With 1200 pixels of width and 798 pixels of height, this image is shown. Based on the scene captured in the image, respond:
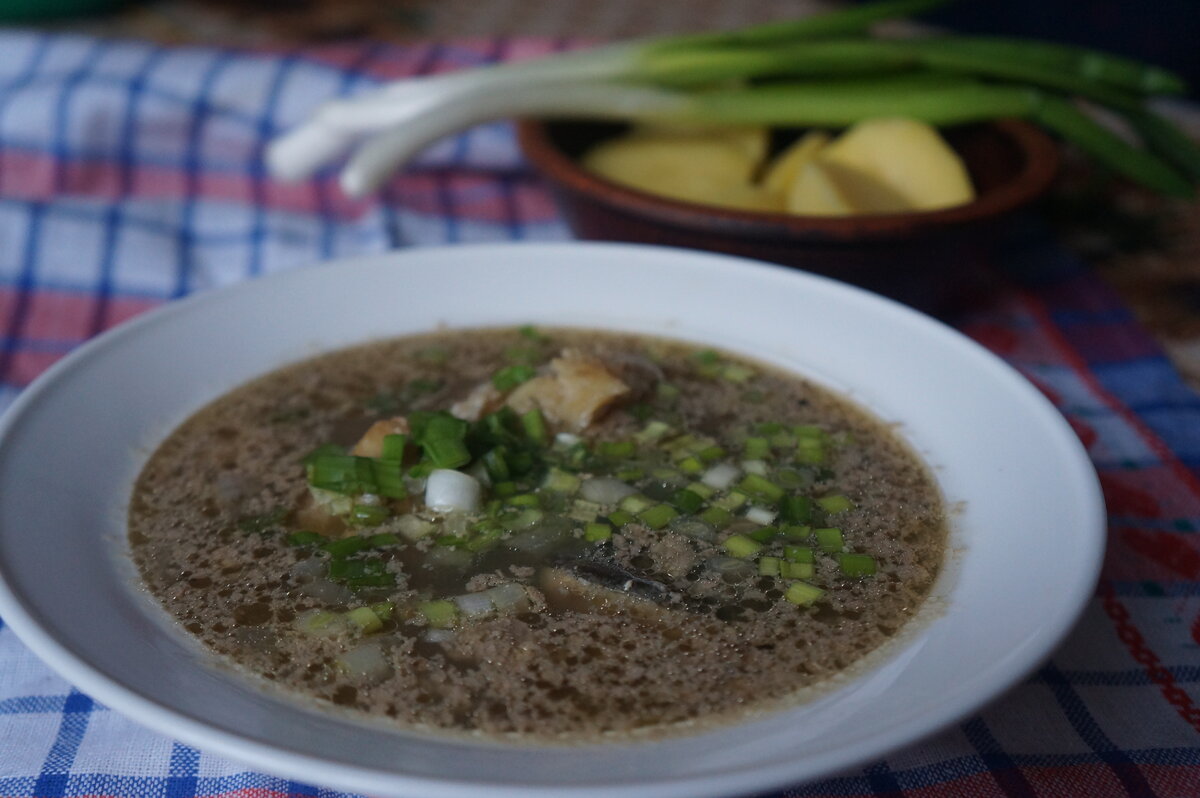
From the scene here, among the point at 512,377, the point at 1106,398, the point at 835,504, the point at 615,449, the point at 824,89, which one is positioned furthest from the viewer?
the point at 824,89

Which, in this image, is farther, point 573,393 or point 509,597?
point 573,393

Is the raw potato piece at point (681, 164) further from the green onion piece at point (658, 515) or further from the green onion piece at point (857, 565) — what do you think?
the green onion piece at point (857, 565)

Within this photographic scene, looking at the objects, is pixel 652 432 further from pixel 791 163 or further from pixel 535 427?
pixel 791 163

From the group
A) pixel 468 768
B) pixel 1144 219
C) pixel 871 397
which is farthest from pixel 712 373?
pixel 1144 219

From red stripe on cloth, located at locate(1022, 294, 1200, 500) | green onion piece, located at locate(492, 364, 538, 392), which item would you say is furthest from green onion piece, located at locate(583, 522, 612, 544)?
red stripe on cloth, located at locate(1022, 294, 1200, 500)

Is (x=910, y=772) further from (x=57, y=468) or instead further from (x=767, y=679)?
(x=57, y=468)

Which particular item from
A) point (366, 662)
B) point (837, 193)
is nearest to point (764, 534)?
point (366, 662)
